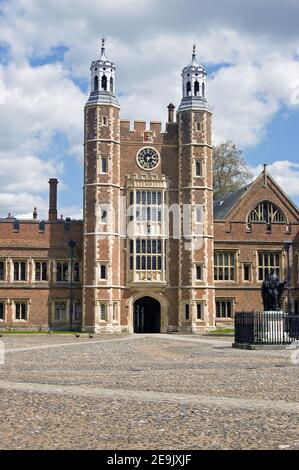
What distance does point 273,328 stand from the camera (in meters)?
24.2

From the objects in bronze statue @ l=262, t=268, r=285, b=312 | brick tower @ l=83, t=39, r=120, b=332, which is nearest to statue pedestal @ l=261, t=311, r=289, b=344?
bronze statue @ l=262, t=268, r=285, b=312

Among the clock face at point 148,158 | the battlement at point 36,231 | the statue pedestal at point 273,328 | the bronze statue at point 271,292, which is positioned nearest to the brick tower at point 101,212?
the clock face at point 148,158

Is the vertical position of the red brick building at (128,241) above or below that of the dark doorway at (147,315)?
above

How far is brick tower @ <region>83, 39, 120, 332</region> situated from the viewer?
127 ft

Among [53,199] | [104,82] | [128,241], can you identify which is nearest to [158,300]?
[128,241]

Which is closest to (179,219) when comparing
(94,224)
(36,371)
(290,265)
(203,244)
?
(203,244)

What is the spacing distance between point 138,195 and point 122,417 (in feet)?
103

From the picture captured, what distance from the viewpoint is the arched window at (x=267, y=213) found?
143ft

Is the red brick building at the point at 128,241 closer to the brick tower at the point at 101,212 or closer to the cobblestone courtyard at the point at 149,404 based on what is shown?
the brick tower at the point at 101,212

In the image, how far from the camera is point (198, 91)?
41688 millimetres

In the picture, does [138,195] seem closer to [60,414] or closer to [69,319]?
[69,319]

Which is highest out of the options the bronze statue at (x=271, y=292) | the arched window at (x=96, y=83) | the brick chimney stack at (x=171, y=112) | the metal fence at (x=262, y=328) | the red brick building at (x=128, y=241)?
the arched window at (x=96, y=83)

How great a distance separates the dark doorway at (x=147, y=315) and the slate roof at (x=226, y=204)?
24.6ft

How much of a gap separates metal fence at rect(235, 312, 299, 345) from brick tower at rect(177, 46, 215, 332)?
1489 cm
